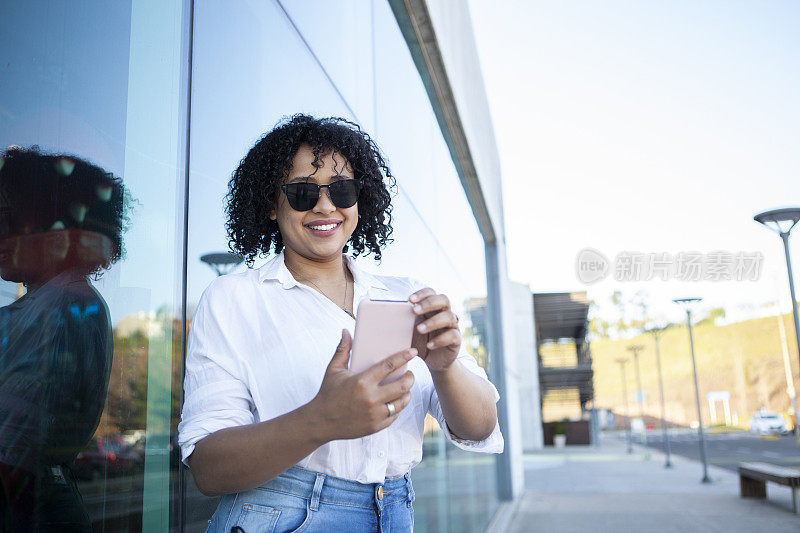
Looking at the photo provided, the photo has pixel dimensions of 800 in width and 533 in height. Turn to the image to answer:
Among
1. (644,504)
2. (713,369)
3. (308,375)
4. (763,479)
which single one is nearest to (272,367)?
(308,375)

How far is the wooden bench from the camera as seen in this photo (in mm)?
9923

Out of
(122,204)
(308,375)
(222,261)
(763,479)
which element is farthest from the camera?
(763,479)

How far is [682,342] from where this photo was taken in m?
85.0

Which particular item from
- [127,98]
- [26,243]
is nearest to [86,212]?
[26,243]

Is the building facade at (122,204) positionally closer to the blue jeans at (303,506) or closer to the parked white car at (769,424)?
the blue jeans at (303,506)

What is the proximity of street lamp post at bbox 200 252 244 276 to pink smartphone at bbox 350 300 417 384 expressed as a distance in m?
0.94

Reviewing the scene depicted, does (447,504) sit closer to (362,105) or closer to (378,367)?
(362,105)

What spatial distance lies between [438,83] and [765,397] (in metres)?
74.6

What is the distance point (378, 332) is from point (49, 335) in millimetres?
612

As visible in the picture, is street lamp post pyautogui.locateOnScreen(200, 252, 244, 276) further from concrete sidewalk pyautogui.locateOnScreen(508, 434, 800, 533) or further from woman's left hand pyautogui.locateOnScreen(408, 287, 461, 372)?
concrete sidewalk pyautogui.locateOnScreen(508, 434, 800, 533)

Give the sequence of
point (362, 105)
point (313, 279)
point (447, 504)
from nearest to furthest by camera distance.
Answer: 1. point (313, 279)
2. point (362, 105)
3. point (447, 504)

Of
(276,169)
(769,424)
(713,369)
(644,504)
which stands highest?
(713,369)

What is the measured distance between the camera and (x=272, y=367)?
1.35 meters

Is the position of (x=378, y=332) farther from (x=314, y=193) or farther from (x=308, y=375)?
(x=314, y=193)
